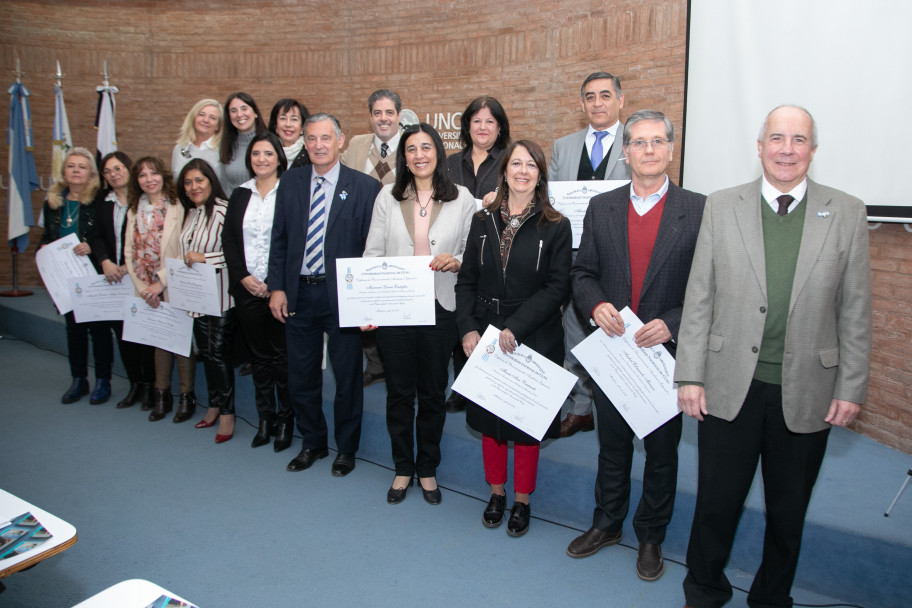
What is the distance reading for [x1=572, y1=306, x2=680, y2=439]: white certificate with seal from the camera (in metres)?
2.27

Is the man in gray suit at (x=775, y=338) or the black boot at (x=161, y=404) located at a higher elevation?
the man in gray suit at (x=775, y=338)

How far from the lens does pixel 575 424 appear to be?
3307 millimetres

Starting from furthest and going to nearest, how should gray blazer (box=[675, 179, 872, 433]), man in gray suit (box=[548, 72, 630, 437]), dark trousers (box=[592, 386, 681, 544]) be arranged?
man in gray suit (box=[548, 72, 630, 437]) → dark trousers (box=[592, 386, 681, 544]) → gray blazer (box=[675, 179, 872, 433])

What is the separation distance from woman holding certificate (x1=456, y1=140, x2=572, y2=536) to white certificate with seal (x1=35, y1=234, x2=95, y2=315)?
10.3ft

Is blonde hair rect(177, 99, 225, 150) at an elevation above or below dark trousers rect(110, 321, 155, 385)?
above

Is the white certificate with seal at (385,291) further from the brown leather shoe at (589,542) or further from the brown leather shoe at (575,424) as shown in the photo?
the brown leather shoe at (589,542)

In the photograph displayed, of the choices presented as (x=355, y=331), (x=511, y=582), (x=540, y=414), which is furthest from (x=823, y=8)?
(x=511, y=582)

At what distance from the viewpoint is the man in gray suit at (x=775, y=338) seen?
188 centimetres

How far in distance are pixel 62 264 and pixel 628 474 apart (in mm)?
4096

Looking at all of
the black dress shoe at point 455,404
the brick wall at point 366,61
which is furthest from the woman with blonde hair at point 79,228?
the brick wall at point 366,61

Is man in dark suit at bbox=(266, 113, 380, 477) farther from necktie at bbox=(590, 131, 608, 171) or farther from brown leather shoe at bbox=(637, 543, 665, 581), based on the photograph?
brown leather shoe at bbox=(637, 543, 665, 581)

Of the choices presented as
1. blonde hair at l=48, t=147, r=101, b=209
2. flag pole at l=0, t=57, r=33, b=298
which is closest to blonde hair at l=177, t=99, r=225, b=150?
blonde hair at l=48, t=147, r=101, b=209

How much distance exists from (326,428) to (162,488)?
93 cm

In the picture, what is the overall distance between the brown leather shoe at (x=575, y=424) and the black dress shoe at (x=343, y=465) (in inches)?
47.4
